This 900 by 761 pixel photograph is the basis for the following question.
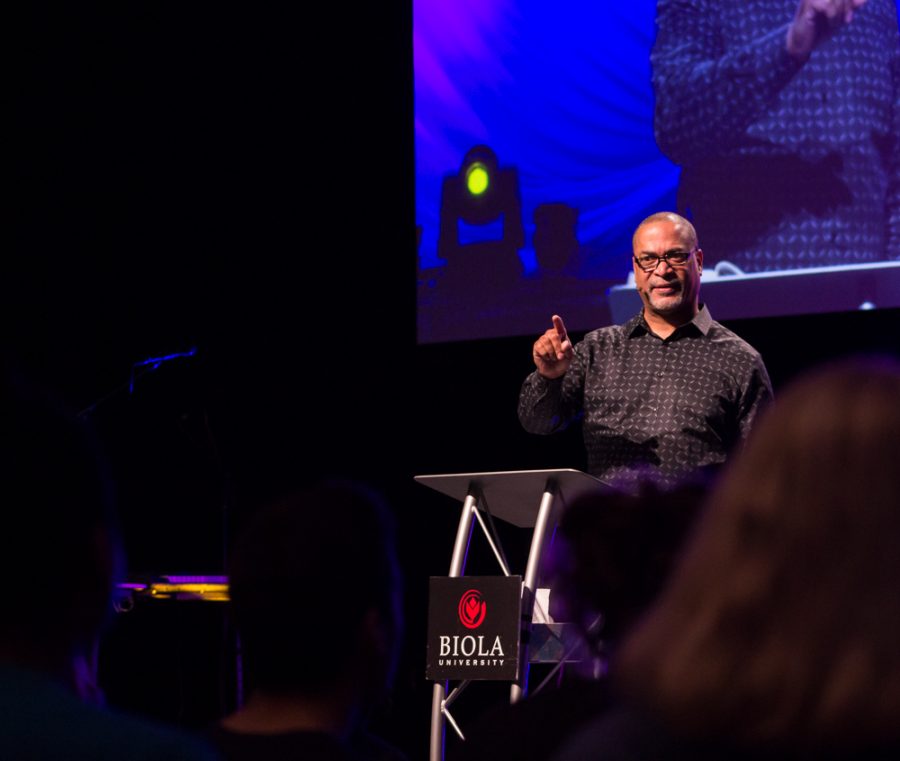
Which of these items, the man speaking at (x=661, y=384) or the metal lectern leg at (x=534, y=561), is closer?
the metal lectern leg at (x=534, y=561)

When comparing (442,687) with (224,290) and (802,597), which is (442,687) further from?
(224,290)

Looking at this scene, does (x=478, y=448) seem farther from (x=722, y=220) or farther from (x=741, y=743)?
(x=741, y=743)

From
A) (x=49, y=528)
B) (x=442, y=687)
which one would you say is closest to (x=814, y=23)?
(x=442, y=687)

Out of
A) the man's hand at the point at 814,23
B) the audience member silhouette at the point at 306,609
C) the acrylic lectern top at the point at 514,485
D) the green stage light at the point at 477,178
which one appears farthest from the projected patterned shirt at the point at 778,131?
the audience member silhouette at the point at 306,609

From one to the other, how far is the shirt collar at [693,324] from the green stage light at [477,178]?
1283 mm

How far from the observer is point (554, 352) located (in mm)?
3346

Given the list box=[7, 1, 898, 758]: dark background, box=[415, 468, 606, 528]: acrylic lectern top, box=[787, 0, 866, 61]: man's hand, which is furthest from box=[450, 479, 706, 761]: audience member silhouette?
box=[7, 1, 898, 758]: dark background

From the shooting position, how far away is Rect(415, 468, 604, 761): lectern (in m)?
3.06

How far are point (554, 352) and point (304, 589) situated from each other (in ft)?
7.37

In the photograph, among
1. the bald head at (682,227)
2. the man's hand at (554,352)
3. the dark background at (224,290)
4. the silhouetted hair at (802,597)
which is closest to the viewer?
the silhouetted hair at (802,597)

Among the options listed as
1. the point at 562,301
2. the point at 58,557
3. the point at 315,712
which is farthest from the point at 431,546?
the point at 58,557

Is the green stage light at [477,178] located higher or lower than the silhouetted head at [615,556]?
higher

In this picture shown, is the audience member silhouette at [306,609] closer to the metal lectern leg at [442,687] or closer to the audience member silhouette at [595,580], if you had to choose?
the audience member silhouette at [595,580]

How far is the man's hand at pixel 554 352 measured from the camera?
3322 mm
